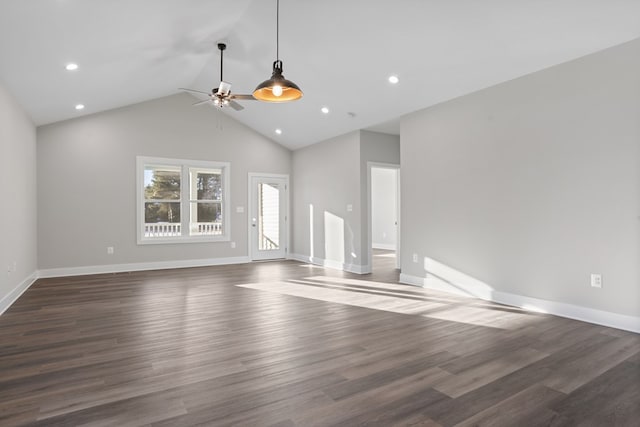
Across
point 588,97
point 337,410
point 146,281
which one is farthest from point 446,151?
point 146,281

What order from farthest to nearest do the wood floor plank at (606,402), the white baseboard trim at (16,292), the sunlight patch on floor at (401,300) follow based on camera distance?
1. the white baseboard trim at (16,292)
2. the sunlight patch on floor at (401,300)
3. the wood floor plank at (606,402)

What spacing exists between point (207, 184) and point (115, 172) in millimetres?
1815

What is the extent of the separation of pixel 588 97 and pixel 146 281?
6.54 m

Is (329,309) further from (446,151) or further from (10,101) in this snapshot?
(10,101)

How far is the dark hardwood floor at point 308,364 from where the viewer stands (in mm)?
2039

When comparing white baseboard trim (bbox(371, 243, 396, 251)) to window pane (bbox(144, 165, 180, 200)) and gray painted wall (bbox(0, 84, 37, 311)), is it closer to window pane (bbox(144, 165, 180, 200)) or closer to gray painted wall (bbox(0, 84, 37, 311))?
window pane (bbox(144, 165, 180, 200))

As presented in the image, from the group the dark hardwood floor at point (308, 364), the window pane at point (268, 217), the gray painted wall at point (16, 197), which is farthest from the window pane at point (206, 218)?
the dark hardwood floor at point (308, 364)

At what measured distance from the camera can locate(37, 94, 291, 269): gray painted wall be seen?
651 cm

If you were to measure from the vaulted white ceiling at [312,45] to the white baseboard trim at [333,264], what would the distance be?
2.64 meters

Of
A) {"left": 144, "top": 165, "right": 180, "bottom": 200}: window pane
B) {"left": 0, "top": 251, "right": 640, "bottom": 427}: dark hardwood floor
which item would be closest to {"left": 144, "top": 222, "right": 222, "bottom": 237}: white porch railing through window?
{"left": 144, "top": 165, "right": 180, "bottom": 200}: window pane

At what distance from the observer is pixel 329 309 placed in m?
4.27

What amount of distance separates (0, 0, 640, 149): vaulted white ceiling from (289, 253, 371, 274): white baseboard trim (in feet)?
8.67

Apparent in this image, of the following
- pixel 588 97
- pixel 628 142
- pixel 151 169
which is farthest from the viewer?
pixel 151 169

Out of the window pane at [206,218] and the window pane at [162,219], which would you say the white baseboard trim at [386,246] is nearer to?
the window pane at [206,218]
